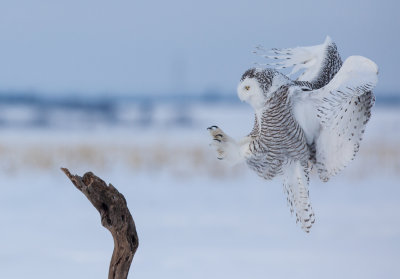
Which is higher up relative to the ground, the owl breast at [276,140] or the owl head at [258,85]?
the owl head at [258,85]

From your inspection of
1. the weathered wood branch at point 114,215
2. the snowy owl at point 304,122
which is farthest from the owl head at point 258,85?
the weathered wood branch at point 114,215

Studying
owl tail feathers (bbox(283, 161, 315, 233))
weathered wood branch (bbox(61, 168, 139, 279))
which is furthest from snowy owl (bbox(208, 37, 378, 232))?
weathered wood branch (bbox(61, 168, 139, 279))

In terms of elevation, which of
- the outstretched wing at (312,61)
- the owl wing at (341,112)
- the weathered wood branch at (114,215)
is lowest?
the weathered wood branch at (114,215)

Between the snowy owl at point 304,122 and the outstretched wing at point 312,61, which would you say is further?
the outstretched wing at point 312,61

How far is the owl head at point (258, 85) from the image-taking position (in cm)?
102

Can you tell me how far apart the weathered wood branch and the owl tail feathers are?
26 cm

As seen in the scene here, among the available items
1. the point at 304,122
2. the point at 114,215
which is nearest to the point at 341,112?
the point at 304,122

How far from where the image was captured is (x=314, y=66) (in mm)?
1178

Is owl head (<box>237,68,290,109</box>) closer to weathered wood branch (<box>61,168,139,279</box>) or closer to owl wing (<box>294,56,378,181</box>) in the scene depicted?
owl wing (<box>294,56,378,181</box>)

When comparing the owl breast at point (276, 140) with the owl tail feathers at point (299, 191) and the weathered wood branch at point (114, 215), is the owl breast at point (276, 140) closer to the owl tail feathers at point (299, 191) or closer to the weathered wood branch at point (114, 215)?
the owl tail feathers at point (299, 191)

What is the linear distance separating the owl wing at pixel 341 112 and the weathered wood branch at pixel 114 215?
315 millimetres

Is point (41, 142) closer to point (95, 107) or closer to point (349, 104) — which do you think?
point (95, 107)

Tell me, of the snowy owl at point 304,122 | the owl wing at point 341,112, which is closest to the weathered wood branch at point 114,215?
the snowy owl at point 304,122

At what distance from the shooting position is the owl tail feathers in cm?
110
